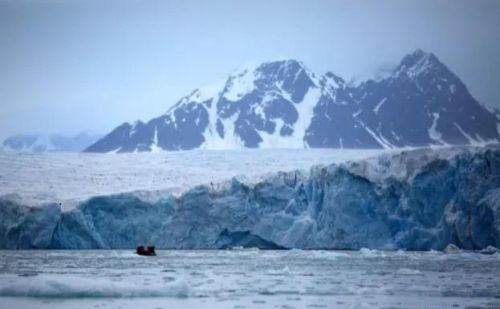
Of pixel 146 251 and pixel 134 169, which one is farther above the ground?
pixel 134 169

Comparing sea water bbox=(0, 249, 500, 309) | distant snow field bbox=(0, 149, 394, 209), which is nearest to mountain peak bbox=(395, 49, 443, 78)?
distant snow field bbox=(0, 149, 394, 209)

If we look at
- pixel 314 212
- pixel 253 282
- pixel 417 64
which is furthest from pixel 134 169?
pixel 253 282

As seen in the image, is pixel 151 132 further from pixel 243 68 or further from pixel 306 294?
pixel 306 294

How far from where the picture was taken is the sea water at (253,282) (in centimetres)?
758

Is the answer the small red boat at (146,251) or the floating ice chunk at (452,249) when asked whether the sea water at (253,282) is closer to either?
the floating ice chunk at (452,249)

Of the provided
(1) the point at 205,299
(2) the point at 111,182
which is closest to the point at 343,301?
(1) the point at 205,299

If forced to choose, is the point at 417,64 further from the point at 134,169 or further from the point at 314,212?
the point at 134,169

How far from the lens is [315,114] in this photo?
75.1ft

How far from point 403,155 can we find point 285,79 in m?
10.1

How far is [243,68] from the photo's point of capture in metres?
27.2

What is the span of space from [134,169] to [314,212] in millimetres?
5023

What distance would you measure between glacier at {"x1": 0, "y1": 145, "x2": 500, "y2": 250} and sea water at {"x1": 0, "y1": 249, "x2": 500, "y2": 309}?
1176 mm

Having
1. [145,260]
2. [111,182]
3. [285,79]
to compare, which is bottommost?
[145,260]

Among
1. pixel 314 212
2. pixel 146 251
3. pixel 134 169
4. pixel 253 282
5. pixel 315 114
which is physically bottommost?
pixel 146 251
